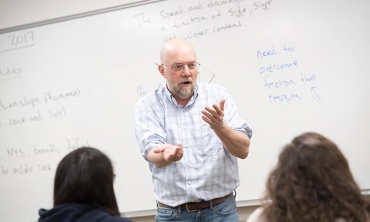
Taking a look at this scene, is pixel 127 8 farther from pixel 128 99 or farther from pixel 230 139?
pixel 230 139

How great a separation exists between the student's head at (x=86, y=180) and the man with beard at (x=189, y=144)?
16.7 inches

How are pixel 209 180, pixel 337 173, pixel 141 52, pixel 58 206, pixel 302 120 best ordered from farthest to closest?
pixel 141 52, pixel 302 120, pixel 209 180, pixel 58 206, pixel 337 173

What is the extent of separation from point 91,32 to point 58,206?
191cm

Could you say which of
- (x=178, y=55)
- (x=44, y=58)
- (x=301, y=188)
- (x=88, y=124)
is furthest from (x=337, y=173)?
(x=44, y=58)

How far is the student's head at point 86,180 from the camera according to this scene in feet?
4.77

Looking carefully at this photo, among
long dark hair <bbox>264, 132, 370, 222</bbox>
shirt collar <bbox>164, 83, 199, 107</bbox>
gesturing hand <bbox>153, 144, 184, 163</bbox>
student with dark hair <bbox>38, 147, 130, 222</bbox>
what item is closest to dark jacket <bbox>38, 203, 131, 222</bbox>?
student with dark hair <bbox>38, 147, 130, 222</bbox>

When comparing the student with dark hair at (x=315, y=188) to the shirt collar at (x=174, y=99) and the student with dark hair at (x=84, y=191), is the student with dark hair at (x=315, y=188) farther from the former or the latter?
the shirt collar at (x=174, y=99)

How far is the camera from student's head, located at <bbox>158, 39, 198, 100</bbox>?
6.92 ft

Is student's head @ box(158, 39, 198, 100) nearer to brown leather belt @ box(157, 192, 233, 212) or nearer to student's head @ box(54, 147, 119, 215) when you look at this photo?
brown leather belt @ box(157, 192, 233, 212)

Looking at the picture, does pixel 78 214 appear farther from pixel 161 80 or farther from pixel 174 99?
pixel 161 80

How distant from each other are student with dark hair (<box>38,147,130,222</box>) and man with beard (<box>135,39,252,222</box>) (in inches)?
17.1

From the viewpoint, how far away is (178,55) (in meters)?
2.12

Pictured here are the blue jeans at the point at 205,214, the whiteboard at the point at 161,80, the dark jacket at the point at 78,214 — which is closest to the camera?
the dark jacket at the point at 78,214

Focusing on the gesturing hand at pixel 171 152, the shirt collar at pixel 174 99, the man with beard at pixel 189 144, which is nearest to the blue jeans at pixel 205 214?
the man with beard at pixel 189 144
